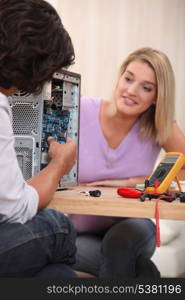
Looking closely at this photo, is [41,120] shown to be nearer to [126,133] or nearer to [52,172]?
[52,172]

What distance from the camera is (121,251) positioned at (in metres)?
1.76

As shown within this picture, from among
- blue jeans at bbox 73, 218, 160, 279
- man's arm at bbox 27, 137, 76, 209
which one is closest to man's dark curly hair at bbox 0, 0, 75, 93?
man's arm at bbox 27, 137, 76, 209

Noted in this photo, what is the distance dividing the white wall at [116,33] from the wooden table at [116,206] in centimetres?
268

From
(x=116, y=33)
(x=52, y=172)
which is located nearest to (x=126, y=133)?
(x=52, y=172)

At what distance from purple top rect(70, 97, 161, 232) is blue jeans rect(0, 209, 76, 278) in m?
0.83

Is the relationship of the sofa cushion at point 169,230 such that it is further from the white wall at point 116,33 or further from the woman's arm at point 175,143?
the white wall at point 116,33

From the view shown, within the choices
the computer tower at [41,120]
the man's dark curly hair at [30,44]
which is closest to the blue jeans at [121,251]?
the computer tower at [41,120]

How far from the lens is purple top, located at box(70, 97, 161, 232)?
2004mm

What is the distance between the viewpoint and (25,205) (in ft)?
3.66

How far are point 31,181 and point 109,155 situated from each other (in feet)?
2.72

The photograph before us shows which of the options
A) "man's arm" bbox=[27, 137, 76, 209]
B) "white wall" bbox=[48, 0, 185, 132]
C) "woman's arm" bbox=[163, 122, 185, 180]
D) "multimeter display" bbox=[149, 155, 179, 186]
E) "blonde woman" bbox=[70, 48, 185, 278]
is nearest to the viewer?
"man's arm" bbox=[27, 137, 76, 209]

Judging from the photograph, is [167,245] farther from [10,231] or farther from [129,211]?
[10,231]

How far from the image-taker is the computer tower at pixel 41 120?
1.50m

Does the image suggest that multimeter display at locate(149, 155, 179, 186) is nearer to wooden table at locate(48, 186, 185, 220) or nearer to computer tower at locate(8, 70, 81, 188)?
wooden table at locate(48, 186, 185, 220)
